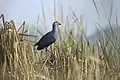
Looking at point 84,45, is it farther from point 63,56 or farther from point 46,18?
point 46,18

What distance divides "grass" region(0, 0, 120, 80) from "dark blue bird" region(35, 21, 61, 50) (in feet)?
0.09

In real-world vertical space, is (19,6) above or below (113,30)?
above

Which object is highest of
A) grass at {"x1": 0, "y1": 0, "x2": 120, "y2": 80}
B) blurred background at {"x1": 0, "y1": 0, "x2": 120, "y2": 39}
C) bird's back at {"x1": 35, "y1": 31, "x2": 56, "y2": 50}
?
blurred background at {"x1": 0, "y1": 0, "x2": 120, "y2": 39}

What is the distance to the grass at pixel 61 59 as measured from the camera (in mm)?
1547

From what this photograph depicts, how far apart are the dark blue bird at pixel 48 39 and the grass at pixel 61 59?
3cm

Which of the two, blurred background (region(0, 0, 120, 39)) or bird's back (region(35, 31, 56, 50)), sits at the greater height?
blurred background (region(0, 0, 120, 39))

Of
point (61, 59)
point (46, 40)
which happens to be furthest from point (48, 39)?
point (61, 59)

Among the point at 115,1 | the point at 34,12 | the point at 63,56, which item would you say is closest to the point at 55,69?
the point at 63,56

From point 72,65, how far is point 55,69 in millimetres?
94

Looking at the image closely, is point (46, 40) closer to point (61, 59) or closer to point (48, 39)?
point (48, 39)

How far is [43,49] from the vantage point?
63.2 inches

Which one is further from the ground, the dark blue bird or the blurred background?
the blurred background

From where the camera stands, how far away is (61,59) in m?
1.59

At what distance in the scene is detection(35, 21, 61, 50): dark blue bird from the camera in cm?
159
